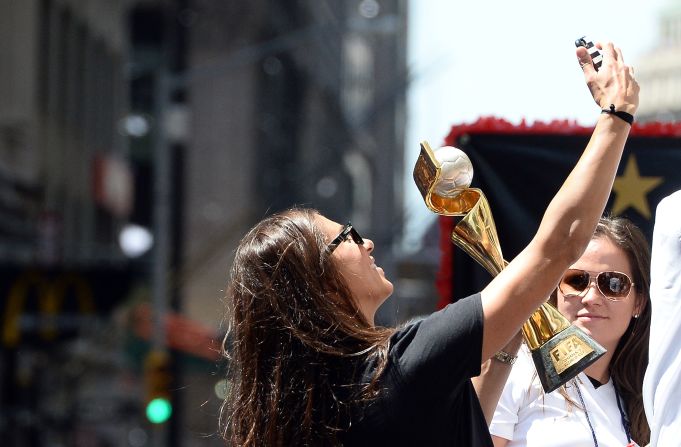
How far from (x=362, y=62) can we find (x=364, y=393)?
54.1m

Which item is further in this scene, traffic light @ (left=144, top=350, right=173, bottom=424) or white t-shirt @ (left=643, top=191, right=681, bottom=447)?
traffic light @ (left=144, top=350, right=173, bottom=424)

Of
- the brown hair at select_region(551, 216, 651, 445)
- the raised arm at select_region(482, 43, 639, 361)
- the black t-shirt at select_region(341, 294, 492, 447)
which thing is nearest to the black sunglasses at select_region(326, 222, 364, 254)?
the black t-shirt at select_region(341, 294, 492, 447)

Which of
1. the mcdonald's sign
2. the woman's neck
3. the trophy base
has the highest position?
the trophy base

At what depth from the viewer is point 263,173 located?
103 feet

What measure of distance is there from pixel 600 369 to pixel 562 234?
3.40ft

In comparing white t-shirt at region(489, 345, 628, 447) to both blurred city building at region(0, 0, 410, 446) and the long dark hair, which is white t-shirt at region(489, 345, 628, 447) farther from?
blurred city building at region(0, 0, 410, 446)

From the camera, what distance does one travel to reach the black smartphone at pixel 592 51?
9.41ft

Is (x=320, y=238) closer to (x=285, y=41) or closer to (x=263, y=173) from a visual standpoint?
(x=285, y=41)

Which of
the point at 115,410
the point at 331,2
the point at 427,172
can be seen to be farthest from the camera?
the point at 331,2

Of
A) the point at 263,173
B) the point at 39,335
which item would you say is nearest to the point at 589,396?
the point at 39,335

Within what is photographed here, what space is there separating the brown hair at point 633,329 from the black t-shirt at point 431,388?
971 millimetres

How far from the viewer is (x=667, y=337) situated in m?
2.94

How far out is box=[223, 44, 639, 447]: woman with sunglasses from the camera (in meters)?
2.70

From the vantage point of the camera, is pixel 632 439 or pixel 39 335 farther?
pixel 39 335
